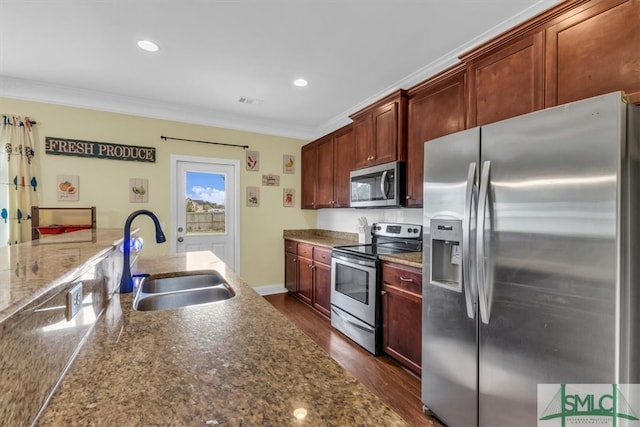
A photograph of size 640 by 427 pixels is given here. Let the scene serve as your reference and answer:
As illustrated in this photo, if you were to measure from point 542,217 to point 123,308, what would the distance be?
1.78m

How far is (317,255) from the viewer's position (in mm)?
3502

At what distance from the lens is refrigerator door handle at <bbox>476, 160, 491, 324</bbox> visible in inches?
55.5

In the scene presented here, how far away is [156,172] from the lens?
3633 mm

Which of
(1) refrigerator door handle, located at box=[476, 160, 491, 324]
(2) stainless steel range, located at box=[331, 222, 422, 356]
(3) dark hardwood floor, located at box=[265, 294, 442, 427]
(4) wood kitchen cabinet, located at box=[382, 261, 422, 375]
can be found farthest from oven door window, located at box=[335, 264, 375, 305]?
(1) refrigerator door handle, located at box=[476, 160, 491, 324]

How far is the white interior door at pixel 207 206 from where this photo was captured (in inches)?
150

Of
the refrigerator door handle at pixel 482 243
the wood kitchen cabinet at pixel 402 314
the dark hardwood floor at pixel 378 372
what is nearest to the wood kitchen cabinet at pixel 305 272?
the dark hardwood floor at pixel 378 372

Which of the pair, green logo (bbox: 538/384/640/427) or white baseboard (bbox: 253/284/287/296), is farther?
white baseboard (bbox: 253/284/287/296)

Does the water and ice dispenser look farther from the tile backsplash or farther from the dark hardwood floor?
A: the tile backsplash

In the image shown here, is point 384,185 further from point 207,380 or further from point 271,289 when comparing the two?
point 271,289

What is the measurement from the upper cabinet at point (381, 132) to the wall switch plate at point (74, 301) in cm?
242

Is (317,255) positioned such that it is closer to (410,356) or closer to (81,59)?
(410,356)

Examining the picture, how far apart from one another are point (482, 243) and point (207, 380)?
4.34 ft

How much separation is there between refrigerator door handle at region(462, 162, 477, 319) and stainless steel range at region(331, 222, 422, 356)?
957mm

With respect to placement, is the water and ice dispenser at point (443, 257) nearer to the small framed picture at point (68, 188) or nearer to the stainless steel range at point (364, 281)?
the stainless steel range at point (364, 281)
